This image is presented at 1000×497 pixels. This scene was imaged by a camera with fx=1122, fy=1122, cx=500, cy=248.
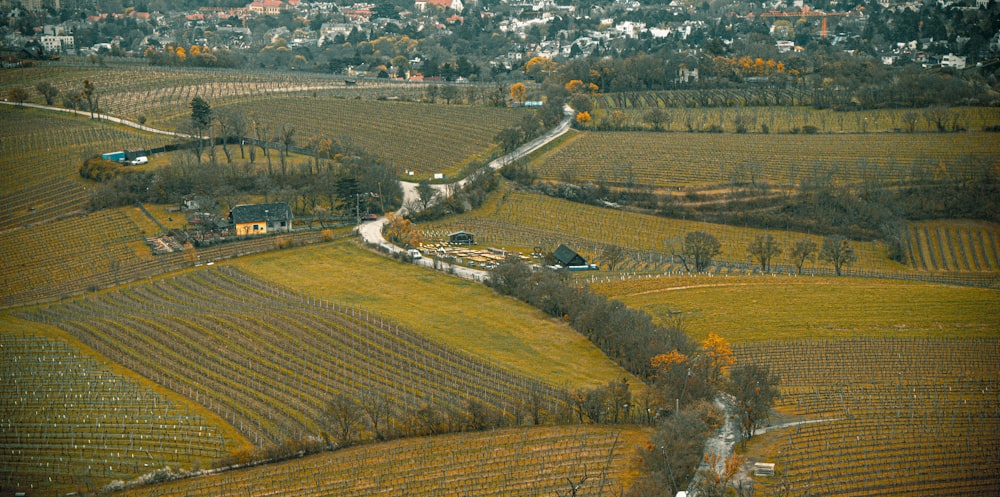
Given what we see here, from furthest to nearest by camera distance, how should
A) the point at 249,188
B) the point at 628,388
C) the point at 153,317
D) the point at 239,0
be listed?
1. the point at 239,0
2. the point at 249,188
3. the point at 153,317
4. the point at 628,388

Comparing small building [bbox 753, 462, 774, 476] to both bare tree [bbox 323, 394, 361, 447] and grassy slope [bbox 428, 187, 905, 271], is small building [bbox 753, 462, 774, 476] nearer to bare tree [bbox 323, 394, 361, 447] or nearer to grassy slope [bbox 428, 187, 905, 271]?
bare tree [bbox 323, 394, 361, 447]

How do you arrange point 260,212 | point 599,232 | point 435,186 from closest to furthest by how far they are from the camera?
point 260,212
point 599,232
point 435,186

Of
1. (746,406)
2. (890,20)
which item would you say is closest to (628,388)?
(746,406)

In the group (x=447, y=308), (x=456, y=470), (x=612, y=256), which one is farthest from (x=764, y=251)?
(x=456, y=470)

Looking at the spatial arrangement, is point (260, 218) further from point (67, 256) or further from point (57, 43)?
point (57, 43)

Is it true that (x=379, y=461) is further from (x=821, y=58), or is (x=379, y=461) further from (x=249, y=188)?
(x=821, y=58)

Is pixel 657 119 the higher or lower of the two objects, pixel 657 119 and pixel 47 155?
the lower
